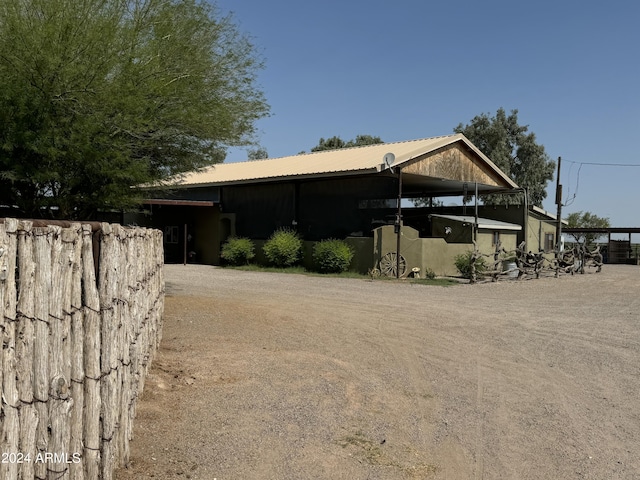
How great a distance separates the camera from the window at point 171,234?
30.8 metres

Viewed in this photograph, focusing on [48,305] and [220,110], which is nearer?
[48,305]

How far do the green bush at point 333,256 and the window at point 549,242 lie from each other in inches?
509

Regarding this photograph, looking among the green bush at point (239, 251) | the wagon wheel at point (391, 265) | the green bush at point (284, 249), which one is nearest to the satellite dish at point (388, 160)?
the wagon wheel at point (391, 265)

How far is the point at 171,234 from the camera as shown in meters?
31.0

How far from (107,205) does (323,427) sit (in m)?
7.70

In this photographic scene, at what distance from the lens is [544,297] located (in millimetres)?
15852

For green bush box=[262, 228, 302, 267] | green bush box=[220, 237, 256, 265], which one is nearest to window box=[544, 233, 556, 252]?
green bush box=[262, 228, 302, 267]

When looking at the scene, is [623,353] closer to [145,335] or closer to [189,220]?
[145,335]

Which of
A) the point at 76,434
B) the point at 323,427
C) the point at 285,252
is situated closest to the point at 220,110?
the point at 323,427

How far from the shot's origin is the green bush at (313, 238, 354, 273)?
2264 cm

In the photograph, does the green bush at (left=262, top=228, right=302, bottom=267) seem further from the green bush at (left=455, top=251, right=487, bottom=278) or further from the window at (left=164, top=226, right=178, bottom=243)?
the window at (left=164, top=226, right=178, bottom=243)

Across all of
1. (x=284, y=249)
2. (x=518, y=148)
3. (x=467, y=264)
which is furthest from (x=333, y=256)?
(x=518, y=148)

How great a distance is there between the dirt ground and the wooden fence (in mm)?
581

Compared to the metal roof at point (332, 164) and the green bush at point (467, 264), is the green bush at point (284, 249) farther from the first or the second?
the green bush at point (467, 264)
